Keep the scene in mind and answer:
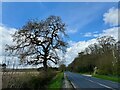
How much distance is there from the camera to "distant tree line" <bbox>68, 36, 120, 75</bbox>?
5584cm

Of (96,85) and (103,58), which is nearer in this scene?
(96,85)

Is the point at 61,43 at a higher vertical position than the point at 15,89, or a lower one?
higher

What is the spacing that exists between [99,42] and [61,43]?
52450 millimetres

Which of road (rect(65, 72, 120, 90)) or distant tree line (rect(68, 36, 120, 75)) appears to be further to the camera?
distant tree line (rect(68, 36, 120, 75))

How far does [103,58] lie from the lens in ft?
201

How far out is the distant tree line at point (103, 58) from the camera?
5584cm

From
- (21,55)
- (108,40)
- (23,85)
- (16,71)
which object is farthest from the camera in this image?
(108,40)

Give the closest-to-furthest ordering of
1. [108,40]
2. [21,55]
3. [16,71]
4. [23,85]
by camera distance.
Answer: [16,71] < [23,85] < [21,55] < [108,40]

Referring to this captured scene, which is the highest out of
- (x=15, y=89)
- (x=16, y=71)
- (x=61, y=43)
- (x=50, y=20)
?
(x=50, y=20)

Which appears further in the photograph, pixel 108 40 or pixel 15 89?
pixel 108 40

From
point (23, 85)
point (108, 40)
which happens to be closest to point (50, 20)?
point (23, 85)

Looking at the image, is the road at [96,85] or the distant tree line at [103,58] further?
the distant tree line at [103,58]

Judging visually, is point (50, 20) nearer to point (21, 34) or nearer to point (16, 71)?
point (21, 34)

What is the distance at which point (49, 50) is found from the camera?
47531 mm
